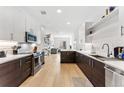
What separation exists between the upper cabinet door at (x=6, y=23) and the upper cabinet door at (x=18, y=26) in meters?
0.32

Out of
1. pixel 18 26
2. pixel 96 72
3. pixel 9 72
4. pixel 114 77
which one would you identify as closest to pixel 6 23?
pixel 18 26

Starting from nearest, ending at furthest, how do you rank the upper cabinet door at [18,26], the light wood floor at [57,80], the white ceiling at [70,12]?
Result: the light wood floor at [57,80] < the upper cabinet door at [18,26] < the white ceiling at [70,12]

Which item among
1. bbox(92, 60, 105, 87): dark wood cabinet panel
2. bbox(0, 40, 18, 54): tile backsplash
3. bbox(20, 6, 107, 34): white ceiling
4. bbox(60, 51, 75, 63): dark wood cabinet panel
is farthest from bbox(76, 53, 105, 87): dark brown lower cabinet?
bbox(60, 51, 75, 63): dark wood cabinet panel

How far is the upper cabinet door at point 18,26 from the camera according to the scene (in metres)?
4.19

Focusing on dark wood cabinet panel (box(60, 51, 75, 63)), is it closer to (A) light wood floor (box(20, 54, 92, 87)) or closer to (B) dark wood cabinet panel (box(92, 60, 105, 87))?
(A) light wood floor (box(20, 54, 92, 87))

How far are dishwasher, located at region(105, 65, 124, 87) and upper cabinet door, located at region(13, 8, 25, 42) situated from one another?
3051mm

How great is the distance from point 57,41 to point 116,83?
1826cm

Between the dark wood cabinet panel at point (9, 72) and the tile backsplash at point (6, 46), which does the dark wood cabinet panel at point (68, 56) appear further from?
the dark wood cabinet panel at point (9, 72)

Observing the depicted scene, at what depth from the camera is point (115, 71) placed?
202 centimetres

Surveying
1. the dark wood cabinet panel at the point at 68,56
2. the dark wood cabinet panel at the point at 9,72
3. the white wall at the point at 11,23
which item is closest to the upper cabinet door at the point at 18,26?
the white wall at the point at 11,23

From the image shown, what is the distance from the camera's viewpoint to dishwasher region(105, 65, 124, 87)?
5.85 feet
